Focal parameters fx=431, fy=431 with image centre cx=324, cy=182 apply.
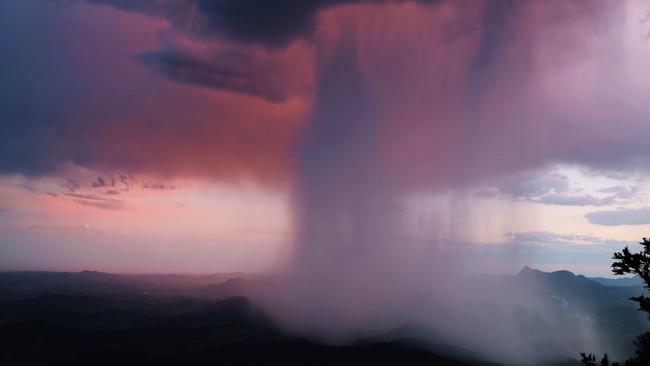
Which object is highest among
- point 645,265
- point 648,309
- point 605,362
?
point 645,265

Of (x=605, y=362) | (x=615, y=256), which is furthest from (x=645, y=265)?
(x=605, y=362)

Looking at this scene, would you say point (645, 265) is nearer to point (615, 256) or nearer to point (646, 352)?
point (615, 256)

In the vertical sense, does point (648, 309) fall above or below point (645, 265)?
below

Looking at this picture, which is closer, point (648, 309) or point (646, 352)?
point (648, 309)

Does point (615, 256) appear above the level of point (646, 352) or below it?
above

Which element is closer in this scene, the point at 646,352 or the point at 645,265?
the point at 645,265

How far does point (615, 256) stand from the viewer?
1069 inches

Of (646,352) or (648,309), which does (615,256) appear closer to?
(648,309)

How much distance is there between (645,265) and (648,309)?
2.58 meters

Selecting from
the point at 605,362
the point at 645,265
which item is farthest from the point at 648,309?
the point at 605,362

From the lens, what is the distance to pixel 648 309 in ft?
84.3

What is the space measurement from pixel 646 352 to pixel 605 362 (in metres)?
3.47

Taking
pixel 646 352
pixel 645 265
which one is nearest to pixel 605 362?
pixel 646 352

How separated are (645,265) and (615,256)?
5.15 ft
